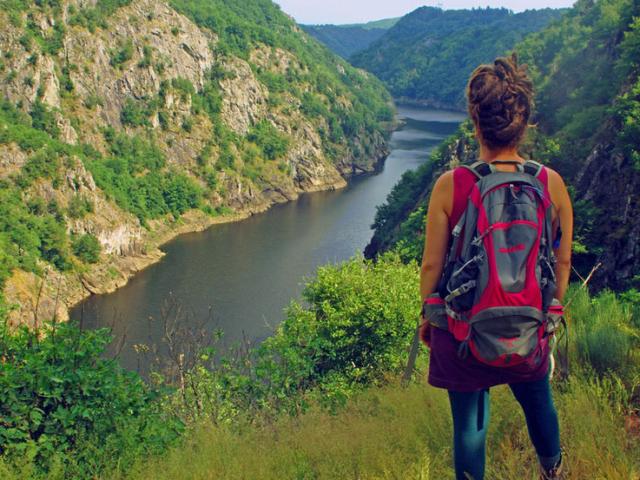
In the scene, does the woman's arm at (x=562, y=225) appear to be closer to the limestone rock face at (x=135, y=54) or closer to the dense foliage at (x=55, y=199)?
the dense foliage at (x=55, y=199)

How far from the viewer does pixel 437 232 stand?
10.3ft

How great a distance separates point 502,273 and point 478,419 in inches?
33.9

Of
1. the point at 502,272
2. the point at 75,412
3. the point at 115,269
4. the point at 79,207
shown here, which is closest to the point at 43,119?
the point at 79,207

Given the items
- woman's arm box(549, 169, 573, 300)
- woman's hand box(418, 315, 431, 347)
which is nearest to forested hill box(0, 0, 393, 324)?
woman's hand box(418, 315, 431, 347)

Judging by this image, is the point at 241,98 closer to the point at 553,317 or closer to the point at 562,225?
the point at 562,225

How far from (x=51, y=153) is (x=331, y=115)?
7091 centimetres

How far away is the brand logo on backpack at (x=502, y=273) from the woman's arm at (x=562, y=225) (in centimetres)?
21

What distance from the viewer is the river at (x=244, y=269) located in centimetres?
3888

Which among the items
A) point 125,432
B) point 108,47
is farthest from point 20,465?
point 108,47

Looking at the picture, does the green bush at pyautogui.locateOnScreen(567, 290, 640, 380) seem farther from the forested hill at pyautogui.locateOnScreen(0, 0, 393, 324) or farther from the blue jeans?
the forested hill at pyautogui.locateOnScreen(0, 0, 393, 324)

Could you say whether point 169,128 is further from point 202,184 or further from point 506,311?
point 506,311

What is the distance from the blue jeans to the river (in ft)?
65.6

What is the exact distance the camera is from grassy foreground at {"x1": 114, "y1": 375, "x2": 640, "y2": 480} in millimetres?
3781

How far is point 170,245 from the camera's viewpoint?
65312 millimetres
